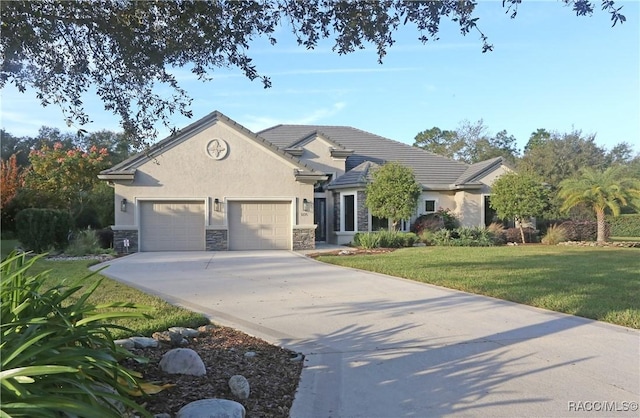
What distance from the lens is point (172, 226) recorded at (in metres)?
19.6

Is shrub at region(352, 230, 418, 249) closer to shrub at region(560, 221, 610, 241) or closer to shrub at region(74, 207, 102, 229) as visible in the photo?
shrub at region(560, 221, 610, 241)

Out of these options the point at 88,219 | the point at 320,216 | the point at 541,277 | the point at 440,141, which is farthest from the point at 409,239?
the point at 440,141

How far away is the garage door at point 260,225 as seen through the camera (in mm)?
20016

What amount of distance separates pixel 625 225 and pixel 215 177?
30.6 m

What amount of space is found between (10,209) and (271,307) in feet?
65.8

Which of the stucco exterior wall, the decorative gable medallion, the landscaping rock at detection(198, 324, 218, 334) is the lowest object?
the landscaping rock at detection(198, 324, 218, 334)

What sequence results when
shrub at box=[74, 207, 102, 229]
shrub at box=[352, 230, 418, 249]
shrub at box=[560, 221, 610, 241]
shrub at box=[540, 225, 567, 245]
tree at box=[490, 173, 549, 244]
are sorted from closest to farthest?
shrub at box=[352, 230, 418, 249]
tree at box=[490, 173, 549, 244]
shrub at box=[540, 225, 567, 245]
shrub at box=[560, 221, 610, 241]
shrub at box=[74, 207, 102, 229]

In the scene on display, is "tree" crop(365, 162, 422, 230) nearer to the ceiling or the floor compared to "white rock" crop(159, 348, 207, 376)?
nearer to the ceiling

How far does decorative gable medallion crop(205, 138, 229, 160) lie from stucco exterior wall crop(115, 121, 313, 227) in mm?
136

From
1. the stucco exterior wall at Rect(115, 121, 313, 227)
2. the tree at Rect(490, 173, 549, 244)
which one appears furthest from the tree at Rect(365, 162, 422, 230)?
the tree at Rect(490, 173, 549, 244)

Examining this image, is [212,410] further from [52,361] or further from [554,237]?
[554,237]

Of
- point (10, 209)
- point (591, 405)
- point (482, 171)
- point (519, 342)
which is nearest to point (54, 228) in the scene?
point (10, 209)

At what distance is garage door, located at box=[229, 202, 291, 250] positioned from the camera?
2002cm

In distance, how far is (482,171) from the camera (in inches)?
974
